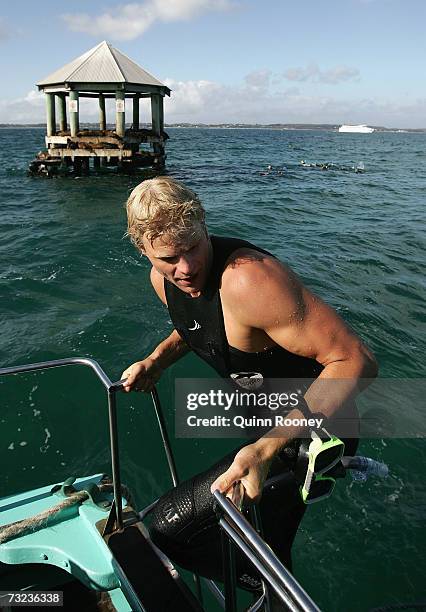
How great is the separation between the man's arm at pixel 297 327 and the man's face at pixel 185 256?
0.51 ft

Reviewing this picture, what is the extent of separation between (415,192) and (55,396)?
25.5m

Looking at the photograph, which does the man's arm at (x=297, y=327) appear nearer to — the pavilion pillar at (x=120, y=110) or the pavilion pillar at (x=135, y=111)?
the pavilion pillar at (x=120, y=110)

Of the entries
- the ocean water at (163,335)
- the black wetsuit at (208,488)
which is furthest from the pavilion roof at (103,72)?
the black wetsuit at (208,488)

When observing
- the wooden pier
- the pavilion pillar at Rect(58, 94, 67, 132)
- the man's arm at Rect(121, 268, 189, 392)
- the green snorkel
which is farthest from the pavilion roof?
the green snorkel

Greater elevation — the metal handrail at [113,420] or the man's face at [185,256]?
the man's face at [185,256]

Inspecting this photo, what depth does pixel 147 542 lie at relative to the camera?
9.41ft

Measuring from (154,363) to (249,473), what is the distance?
4.36ft

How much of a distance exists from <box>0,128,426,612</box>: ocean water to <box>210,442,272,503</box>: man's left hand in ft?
8.34

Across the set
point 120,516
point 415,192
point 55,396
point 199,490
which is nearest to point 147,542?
point 120,516

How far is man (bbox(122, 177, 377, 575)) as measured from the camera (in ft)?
7.45

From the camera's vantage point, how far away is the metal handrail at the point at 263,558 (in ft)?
4.90

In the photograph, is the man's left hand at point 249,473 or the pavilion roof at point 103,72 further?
the pavilion roof at point 103,72

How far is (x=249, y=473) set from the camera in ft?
7.02

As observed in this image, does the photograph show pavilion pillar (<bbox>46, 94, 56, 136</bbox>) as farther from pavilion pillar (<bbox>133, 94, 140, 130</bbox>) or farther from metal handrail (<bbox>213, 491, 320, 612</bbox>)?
metal handrail (<bbox>213, 491, 320, 612</bbox>)
